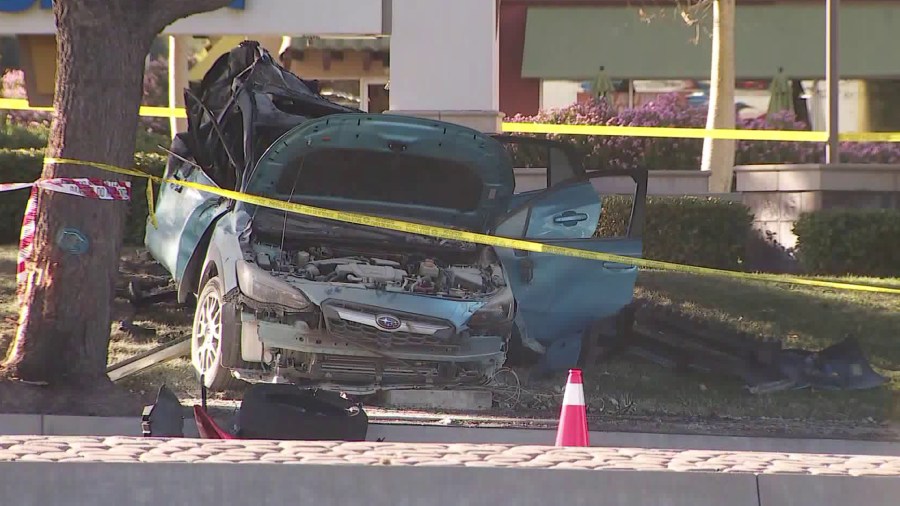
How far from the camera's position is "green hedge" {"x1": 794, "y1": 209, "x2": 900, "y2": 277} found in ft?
39.7

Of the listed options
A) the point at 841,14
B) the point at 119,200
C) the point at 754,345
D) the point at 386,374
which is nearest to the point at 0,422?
the point at 119,200

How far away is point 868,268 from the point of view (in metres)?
12.3

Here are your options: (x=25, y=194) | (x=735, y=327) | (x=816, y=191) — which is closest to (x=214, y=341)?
(x=735, y=327)

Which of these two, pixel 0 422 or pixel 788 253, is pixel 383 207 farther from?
pixel 788 253

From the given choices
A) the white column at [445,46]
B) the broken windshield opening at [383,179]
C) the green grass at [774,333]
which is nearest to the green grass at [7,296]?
the broken windshield opening at [383,179]

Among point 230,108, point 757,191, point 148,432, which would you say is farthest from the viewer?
point 757,191

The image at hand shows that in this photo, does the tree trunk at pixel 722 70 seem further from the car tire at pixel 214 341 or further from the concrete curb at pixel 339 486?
the concrete curb at pixel 339 486

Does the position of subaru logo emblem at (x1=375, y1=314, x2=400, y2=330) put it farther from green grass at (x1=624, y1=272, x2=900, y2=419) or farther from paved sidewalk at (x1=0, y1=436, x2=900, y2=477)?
green grass at (x1=624, y1=272, x2=900, y2=419)

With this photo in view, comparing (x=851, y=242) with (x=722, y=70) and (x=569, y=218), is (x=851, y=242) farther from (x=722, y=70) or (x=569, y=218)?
(x=569, y=218)

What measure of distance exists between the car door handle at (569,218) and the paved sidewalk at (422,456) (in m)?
2.42

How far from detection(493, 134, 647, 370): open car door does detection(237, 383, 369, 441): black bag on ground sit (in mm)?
1443

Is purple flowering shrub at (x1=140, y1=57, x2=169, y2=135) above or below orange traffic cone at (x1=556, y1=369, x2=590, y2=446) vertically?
above

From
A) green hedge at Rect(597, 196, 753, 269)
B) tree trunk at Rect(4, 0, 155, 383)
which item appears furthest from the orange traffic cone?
green hedge at Rect(597, 196, 753, 269)

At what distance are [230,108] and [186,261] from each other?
3.46 ft
